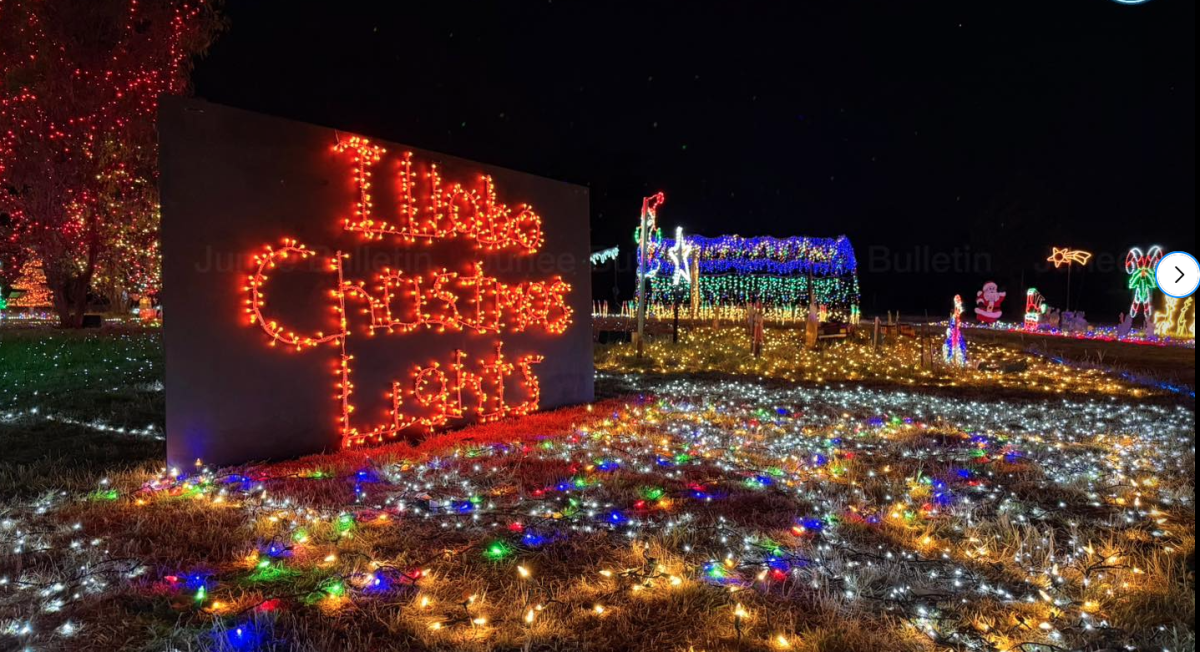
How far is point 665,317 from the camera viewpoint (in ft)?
73.9

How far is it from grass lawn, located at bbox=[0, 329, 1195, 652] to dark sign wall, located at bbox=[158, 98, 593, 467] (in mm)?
397

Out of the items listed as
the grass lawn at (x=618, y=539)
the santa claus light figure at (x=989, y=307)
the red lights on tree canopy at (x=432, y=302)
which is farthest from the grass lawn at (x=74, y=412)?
the santa claus light figure at (x=989, y=307)

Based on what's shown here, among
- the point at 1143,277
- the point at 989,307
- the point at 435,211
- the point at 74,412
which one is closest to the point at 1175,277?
the point at 435,211

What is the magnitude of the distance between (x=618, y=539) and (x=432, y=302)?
315 cm

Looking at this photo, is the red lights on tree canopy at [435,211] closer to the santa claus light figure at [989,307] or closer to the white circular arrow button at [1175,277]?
the white circular arrow button at [1175,277]

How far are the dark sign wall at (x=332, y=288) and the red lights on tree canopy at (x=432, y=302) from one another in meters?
0.01

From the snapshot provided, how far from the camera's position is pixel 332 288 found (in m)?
4.99

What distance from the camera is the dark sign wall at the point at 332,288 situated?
4.31 metres

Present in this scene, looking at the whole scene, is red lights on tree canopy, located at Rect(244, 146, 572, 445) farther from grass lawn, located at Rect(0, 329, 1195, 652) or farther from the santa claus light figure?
the santa claus light figure

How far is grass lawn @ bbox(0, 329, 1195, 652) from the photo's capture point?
2438 millimetres

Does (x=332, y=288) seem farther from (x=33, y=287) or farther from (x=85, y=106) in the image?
(x=33, y=287)

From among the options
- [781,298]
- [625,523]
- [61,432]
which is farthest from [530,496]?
[781,298]

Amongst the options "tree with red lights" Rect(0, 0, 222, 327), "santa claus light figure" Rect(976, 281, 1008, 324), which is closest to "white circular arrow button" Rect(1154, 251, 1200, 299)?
"tree with red lights" Rect(0, 0, 222, 327)

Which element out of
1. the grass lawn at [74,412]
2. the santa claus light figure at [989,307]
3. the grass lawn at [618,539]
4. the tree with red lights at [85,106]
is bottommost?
the grass lawn at [618,539]
